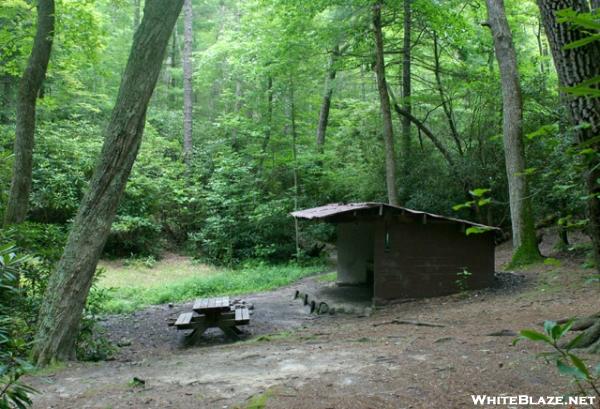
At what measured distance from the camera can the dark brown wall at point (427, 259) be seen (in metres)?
9.38

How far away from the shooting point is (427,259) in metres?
9.65

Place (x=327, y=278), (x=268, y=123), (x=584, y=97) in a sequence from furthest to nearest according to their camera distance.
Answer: (x=268, y=123) < (x=327, y=278) < (x=584, y=97)

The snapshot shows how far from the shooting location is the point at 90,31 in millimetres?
10188

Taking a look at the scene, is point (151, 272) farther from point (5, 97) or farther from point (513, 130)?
point (513, 130)

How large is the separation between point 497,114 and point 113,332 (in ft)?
40.3

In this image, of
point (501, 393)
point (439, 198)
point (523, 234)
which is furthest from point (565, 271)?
point (501, 393)

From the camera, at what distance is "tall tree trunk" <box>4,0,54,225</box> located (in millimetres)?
8242

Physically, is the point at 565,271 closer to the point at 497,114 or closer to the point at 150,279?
the point at 497,114

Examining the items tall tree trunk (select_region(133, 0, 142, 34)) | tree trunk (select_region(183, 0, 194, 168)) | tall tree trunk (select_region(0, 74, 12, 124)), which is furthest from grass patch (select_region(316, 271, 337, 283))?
tall tree trunk (select_region(133, 0, 142, 34))

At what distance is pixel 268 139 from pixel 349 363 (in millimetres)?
15035

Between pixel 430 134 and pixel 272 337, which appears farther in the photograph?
pixel 430 134

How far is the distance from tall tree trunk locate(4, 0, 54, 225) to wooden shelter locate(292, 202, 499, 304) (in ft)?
16.9

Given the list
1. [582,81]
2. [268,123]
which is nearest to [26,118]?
[582,81]

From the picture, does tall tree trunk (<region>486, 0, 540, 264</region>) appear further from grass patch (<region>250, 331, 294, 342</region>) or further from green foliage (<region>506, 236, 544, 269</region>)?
grass patch (<region>250, 331, 294, 342</region>)
